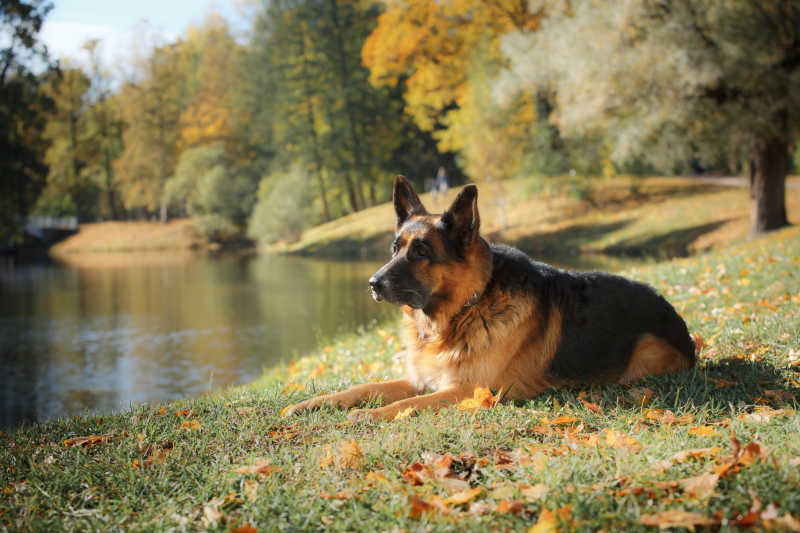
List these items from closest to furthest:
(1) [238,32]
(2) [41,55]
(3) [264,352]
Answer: (3) [264,352]
(2) [41,55]
(1) [238,32]

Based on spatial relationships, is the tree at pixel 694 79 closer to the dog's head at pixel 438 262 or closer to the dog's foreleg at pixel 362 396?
the dog's head at pixel 438 262

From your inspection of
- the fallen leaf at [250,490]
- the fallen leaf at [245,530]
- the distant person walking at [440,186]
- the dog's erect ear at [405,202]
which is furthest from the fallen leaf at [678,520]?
the distant person walking at [440,186]

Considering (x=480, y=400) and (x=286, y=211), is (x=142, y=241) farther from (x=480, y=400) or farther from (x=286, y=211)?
(x=480, y=400)

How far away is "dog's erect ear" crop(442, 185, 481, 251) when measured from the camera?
450 cm

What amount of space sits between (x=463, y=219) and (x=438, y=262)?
14.3 inches

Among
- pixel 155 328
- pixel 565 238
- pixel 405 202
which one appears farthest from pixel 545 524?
pixel 565 238

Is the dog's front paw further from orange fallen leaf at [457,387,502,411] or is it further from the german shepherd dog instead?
orange fallen leaf at [457,387,502,411]

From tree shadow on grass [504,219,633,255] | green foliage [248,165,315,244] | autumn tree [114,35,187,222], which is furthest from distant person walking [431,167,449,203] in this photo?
autumn tree [114,35,187,222]

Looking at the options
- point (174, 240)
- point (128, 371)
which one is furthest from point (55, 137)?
point (128, 371)

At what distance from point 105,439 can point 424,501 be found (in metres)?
2.50

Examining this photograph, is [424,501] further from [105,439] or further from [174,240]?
[174,240]

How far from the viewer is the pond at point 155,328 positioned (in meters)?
11.2

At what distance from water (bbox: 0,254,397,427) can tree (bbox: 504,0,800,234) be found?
9.64 meters

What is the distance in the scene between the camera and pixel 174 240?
48969mm
